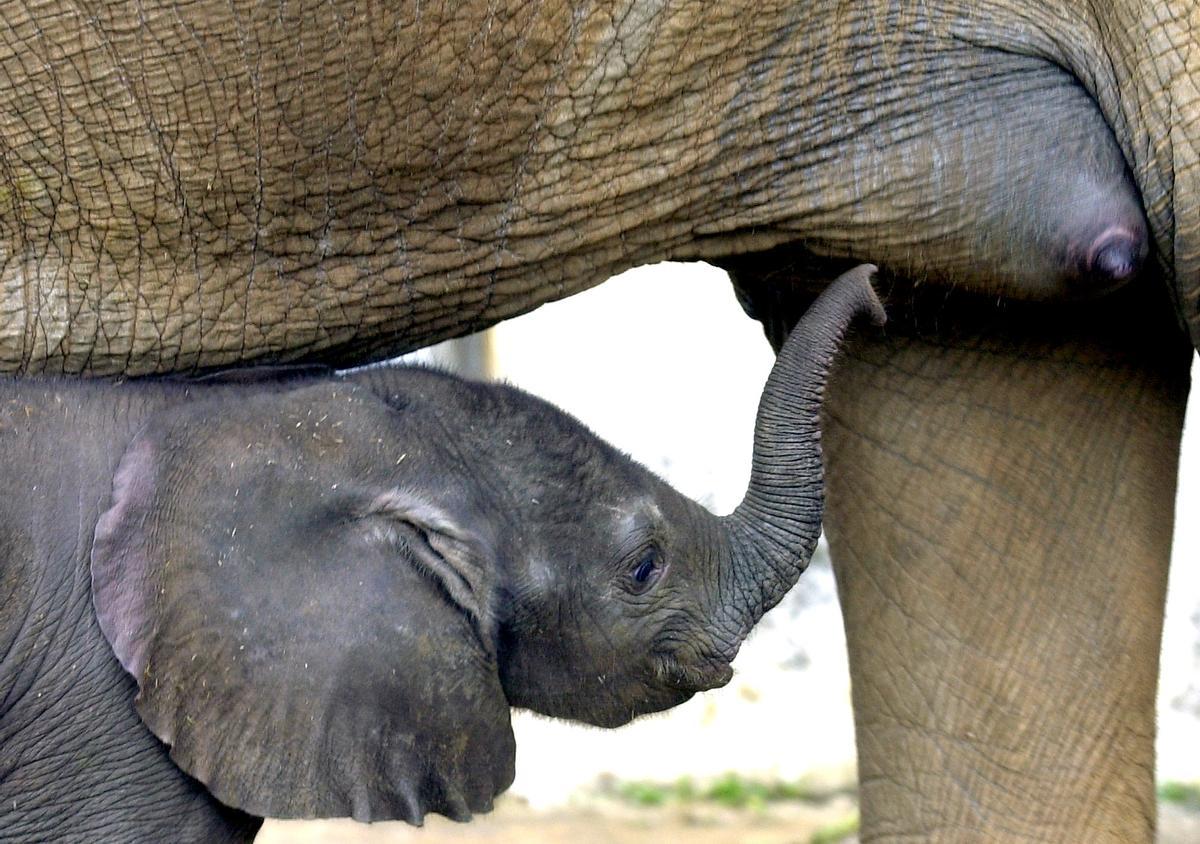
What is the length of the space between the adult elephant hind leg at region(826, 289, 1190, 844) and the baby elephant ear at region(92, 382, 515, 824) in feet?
2.93

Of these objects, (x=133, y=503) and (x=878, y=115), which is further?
(x=878, y=115)

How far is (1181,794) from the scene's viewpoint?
4559 millimetres

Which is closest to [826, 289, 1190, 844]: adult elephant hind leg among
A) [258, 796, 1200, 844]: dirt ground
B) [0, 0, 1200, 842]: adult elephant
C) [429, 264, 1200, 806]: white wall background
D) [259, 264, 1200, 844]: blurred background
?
[0, 0, 1200, 842]: adult elephant

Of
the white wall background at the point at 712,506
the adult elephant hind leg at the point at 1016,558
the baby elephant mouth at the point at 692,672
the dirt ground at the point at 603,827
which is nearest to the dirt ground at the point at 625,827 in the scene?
the dirt ground at the point at 603,827

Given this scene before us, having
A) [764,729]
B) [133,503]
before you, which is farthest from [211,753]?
[764,729]

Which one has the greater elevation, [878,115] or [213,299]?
[878,115]

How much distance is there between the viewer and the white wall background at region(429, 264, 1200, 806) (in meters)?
4.88

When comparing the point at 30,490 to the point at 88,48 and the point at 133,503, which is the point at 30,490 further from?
the point at 88,48

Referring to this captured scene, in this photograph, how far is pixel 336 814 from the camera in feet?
7.63

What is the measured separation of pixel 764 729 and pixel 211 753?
9.22ft

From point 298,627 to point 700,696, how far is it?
305 cm

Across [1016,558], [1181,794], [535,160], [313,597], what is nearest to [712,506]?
[1016,558]

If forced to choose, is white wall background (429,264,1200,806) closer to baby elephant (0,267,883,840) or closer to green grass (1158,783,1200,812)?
green grass (1158,783,1200,812)

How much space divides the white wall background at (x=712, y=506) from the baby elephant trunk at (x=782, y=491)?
1.68 meters
